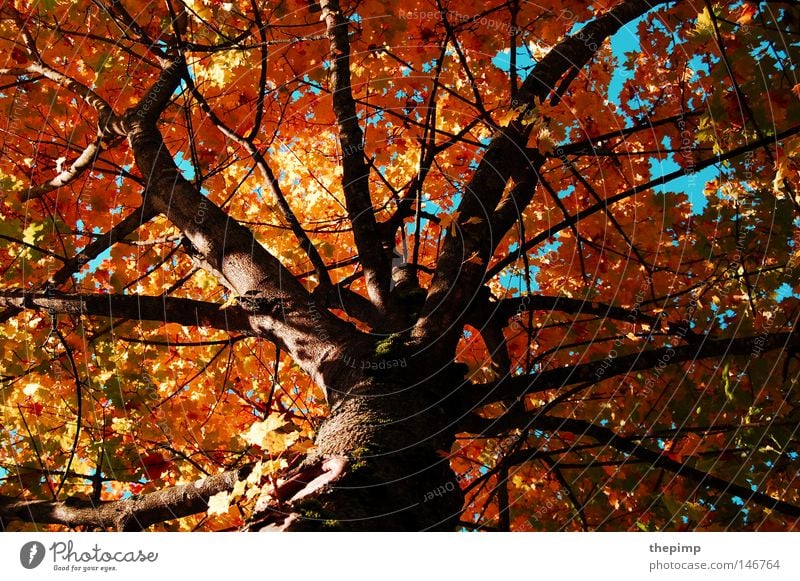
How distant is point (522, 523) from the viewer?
5.53 meters

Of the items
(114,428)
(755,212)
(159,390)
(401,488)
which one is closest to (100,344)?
(114,428)

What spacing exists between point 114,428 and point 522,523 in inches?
121

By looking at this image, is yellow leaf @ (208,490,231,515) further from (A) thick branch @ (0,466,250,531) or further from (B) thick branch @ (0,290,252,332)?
(B) thick branch @ (0,290,252,332)

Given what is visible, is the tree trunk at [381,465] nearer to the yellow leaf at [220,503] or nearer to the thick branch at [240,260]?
the yellow leaf at [220,503]

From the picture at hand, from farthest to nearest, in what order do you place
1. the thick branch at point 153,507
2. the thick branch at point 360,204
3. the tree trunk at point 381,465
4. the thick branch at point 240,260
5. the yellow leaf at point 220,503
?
the thick branch at point 360,204 < the thick branch at point 240,260 < the thick branch at point 153,507 < the yellow leaf at point 220,503 < the tree trunk at point 381,465

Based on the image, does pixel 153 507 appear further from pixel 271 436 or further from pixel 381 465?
pixel 381 465

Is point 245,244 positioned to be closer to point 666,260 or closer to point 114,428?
point 114,428
